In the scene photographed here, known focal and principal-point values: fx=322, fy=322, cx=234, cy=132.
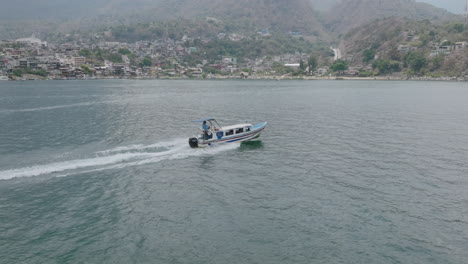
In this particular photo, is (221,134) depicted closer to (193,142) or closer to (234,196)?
(193,142)

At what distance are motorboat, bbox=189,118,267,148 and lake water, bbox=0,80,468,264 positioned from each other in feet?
4.55

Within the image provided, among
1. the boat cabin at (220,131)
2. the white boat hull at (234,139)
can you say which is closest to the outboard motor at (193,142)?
the white boat hull at (234,139)

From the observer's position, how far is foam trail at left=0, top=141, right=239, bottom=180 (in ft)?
107

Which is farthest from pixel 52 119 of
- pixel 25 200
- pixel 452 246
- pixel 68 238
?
pixel 452 246

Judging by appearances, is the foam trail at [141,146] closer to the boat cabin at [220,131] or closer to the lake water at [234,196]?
the lake water at [234,196]

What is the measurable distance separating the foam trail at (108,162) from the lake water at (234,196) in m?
0.19

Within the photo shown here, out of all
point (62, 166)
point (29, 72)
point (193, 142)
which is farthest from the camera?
point (29, 72)

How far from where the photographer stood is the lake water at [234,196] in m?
20.8

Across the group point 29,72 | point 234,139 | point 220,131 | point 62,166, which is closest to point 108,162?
point 62,166

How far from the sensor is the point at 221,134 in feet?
146

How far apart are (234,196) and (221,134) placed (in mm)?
16818

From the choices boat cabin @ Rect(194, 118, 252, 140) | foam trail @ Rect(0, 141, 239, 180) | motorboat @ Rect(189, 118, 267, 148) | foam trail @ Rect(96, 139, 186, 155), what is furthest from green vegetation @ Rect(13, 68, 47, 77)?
boat cabin @ Rect(194, 118, 252, 140)

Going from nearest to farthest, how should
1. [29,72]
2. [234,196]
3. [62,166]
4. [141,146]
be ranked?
1. [234,196]
2. [62,166]
3. [141,146]
4. [29,72]

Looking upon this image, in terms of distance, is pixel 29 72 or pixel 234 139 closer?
pixel 234 139
